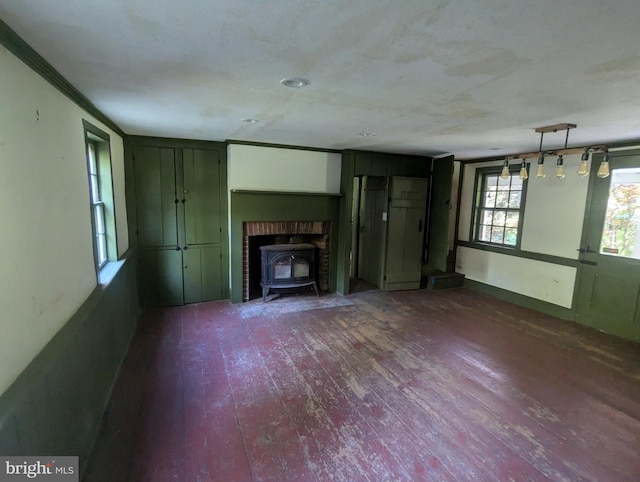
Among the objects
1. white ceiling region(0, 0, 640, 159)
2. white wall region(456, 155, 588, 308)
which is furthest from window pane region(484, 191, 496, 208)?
white ceiling region(0, 0, 640, 159)

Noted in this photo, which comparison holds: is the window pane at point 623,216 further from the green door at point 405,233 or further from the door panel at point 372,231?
the door panel at point 372,231

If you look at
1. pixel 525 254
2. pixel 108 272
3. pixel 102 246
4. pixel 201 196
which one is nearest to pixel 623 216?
pixel 525 254

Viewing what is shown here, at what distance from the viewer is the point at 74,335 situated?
5.86 feet

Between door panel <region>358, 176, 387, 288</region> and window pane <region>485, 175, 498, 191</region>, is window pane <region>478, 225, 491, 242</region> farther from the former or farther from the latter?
door panel <region>358, 176, 387, 288</region>

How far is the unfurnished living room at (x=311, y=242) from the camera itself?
51.9 inches

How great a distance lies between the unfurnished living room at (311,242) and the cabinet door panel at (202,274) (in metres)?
0.03

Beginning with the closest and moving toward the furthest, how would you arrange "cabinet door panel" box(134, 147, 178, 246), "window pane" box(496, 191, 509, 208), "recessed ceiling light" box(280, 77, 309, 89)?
"recessed ceiling light" box(280, 77, 309, 89), "cabinet door panel" box(134, 147, 178, 246), "window pane" box(496, 191, 509, 208)

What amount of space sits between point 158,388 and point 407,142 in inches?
147

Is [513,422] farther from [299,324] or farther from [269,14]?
[269,14]

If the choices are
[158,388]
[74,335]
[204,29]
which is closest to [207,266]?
[158,388]

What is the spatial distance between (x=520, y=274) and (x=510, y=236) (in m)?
0.62

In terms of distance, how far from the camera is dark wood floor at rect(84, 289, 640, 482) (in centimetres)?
189

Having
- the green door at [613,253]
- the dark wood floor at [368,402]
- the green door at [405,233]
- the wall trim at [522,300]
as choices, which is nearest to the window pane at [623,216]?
the green door at [613,253]

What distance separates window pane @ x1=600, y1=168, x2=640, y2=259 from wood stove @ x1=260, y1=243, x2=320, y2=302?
3.77 meters
